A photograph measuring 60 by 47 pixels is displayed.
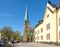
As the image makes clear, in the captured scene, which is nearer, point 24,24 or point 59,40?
point 59,40

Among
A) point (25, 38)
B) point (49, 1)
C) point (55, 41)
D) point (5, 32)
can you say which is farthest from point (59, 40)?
point (25, 38)

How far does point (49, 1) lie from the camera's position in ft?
216

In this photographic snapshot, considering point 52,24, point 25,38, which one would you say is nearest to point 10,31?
point 25,38

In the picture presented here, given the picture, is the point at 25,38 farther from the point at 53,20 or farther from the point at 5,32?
the point at 53,20

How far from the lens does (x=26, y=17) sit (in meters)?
163

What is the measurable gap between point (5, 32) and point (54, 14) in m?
63.4

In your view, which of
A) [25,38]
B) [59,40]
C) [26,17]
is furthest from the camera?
[26,17]

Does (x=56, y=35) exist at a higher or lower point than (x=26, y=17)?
lower

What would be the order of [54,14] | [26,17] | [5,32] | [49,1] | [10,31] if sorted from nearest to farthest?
[54,14]
[49,1]
[5,32]
[10,31]
[26,17]

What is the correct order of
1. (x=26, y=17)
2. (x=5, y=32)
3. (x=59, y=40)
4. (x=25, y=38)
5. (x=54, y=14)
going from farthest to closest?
(x=26, y=17)
(x=25, y=38)
(x=5, y=32)
(x=54, y=14)
(x=59, y=40)

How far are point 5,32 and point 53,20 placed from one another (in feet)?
205

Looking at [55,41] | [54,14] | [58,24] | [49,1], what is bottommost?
[55,41]

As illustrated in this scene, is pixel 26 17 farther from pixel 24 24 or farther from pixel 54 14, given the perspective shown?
pixel 54 14

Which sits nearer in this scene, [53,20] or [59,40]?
[59,40]
